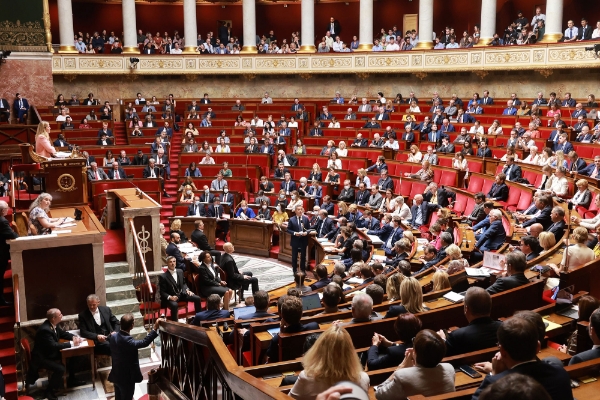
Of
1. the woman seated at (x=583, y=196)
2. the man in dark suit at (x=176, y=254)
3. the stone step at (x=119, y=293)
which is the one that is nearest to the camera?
the stone step at (x=119, y=293)

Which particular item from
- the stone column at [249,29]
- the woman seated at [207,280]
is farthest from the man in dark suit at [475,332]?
the stone column at [249,29]

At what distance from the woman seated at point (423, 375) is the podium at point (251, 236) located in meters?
10.2

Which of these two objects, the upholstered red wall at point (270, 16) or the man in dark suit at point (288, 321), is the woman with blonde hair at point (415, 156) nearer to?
the man in dark suit at point (288, 321)

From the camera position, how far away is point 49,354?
734cm

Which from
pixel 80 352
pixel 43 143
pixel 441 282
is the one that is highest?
pixel 43 143

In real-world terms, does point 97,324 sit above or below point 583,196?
below

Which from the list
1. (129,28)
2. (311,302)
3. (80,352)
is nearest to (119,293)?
(80,352)

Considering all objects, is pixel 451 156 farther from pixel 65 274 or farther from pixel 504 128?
pixel 65 274

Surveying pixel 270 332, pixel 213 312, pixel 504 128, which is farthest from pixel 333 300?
pixel 504 128

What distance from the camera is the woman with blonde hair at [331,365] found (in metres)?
3.06

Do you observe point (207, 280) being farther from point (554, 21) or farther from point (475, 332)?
point (554, 21)

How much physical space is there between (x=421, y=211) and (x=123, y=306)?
5.66 metres

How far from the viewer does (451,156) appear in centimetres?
1438

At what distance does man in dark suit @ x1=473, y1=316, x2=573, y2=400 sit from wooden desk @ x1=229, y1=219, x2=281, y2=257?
1068 cm
